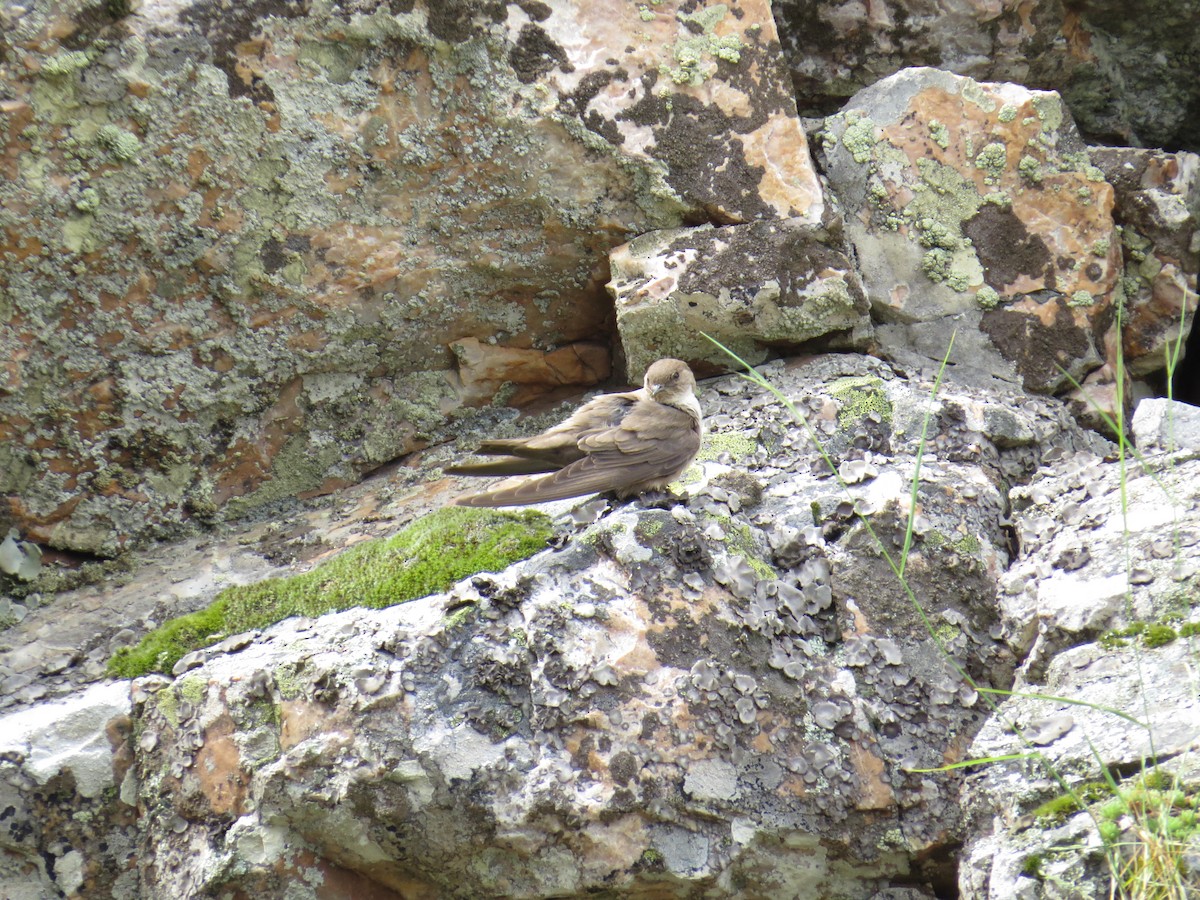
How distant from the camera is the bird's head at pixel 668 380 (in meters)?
4.42

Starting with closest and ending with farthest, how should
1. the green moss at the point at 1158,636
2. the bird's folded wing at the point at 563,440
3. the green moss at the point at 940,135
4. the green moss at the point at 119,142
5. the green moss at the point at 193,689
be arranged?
the green moss at the point at 1158,636 < the green moss at the point at 193,689 < the green moss at the point at 119,142 < the bird's folded wing at the point at 563,440 < the green moss at the point at 940,135

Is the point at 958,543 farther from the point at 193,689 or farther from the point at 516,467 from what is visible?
the point at 193,689

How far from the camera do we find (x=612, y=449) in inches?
164

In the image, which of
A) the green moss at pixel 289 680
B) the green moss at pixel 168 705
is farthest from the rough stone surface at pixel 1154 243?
the green moss at pixel 168 705

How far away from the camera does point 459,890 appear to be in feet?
10.7

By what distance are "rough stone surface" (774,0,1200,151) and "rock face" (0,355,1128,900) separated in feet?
8.91

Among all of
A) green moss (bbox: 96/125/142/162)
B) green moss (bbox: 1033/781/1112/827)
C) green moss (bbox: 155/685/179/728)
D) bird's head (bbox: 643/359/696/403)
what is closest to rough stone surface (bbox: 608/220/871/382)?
bird's head (bbox: 643/359/696/403)

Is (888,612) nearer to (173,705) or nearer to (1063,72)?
(173,705)

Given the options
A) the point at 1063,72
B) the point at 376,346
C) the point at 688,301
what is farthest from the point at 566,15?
the point at 1063,72

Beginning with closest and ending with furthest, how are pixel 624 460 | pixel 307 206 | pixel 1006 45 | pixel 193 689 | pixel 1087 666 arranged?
1. pixel 1087 666
2. pixel 193 689
3. pixel 624 460
4. pixel 307 206
5. pixel 1006 45

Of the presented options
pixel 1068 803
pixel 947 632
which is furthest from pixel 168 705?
pixel 1068 803

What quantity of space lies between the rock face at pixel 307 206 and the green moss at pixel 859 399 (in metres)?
0.75

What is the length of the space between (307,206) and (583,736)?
2.39 metres

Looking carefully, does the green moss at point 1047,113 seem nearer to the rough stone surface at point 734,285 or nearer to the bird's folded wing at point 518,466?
the rough stone surface at point 734,285
